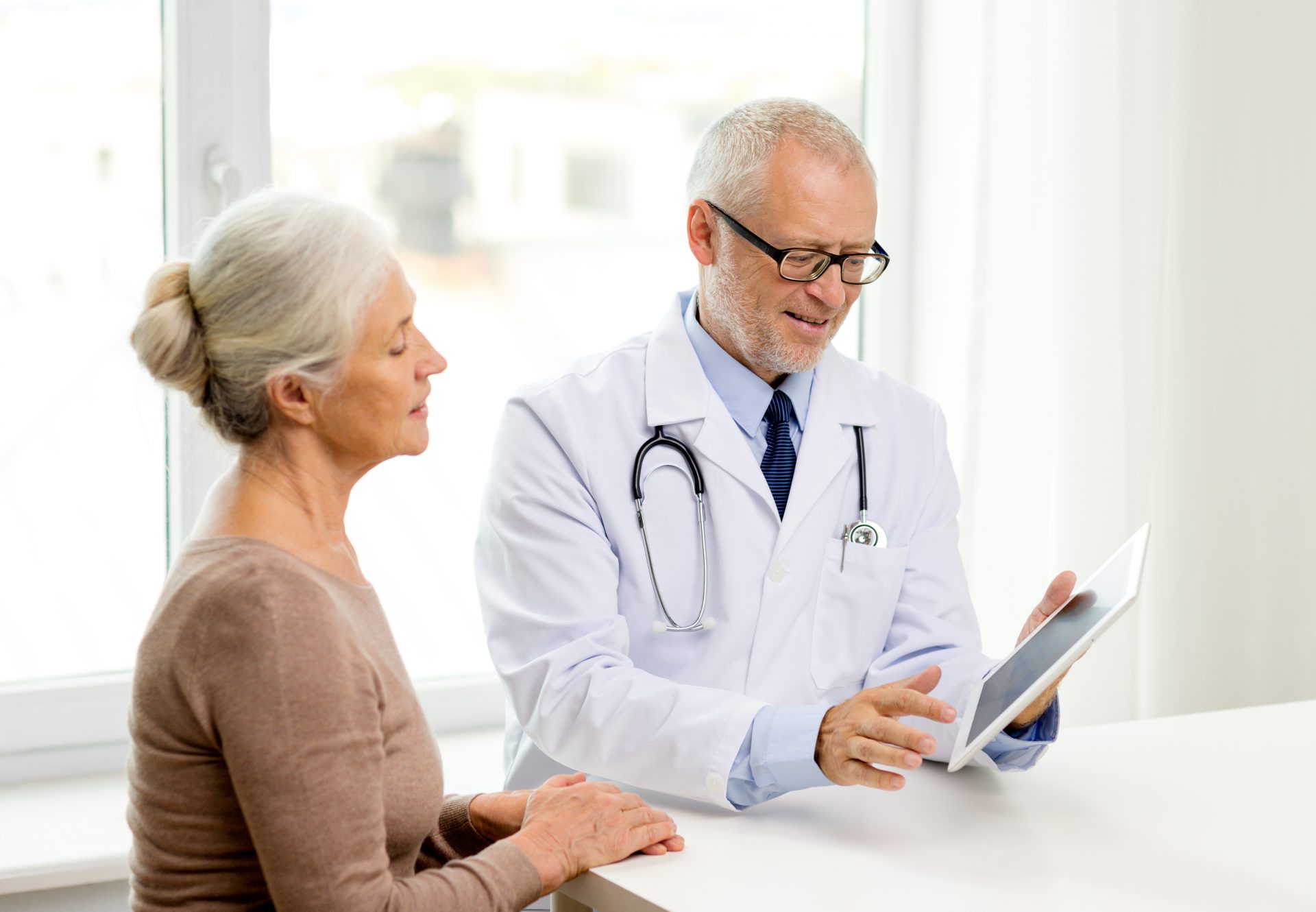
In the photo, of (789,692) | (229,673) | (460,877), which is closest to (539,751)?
(789,692)

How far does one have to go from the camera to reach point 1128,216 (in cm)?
236

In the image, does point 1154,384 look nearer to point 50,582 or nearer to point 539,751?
point 539,751

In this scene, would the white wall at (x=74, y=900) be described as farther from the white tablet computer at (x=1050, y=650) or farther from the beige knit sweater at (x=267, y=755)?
the white tablet computer at (x=1050, y=650)

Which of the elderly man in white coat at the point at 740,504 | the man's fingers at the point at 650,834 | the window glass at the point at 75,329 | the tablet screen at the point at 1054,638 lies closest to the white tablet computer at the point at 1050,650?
the tablet screen at the point at 1054,638

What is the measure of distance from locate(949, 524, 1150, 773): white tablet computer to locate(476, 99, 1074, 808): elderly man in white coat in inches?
5.1

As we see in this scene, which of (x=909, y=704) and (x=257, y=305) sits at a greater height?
(x=257, y=305)

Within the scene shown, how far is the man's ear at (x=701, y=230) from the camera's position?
71.6 inches

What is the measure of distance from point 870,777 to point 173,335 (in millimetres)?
781

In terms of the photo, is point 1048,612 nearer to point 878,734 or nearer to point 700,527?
point 878,734

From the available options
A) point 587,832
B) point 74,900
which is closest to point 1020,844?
point 587,832

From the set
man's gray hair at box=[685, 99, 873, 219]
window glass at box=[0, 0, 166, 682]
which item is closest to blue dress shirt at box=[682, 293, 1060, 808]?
man's gray hair at box=[685, 99, 873, 219]

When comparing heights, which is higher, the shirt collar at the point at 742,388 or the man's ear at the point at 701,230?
the man's ear at the point at 701,230

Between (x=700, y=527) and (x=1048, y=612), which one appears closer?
(x=1048, y=612)

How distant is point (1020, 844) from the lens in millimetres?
1291
